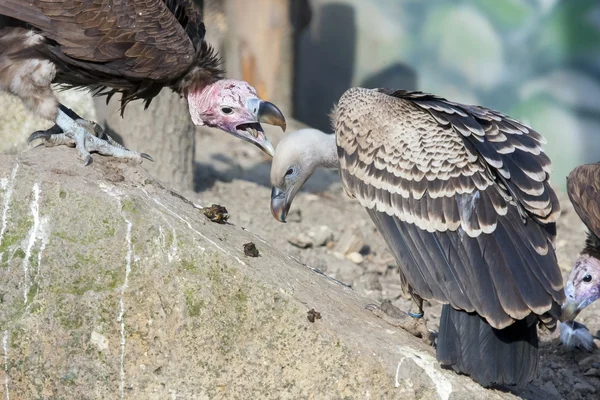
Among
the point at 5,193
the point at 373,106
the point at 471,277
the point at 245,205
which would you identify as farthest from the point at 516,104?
the point at 5,193

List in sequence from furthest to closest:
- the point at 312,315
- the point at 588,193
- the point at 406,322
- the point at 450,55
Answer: the point at 450,55 < the point at 588,193 < the point at 406,322 < the point at 312,315

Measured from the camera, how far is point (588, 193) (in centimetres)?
635

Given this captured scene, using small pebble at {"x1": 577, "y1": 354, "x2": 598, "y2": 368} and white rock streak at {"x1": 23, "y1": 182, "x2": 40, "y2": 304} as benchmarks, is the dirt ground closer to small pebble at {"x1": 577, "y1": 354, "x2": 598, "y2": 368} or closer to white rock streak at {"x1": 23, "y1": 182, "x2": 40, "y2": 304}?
small pebble at {"x1": 577, "y1": 354, "x2": 598, "y2": 368}

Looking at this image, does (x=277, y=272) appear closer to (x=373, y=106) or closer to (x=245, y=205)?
(x=373, y=106)

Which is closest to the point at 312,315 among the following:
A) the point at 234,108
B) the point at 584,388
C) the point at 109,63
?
the point at 234,108

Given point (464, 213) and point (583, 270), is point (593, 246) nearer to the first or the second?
point (583, 270)

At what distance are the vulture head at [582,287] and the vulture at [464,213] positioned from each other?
1.85 metres

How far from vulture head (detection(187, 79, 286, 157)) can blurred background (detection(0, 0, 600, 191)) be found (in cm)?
341

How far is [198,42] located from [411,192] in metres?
1.62

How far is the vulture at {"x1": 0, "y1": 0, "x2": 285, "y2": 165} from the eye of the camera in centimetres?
500

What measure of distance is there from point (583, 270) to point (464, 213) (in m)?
2.33

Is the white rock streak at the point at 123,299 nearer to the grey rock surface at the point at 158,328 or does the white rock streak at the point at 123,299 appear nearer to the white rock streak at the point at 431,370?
the grey rock surface at the point at 158,328

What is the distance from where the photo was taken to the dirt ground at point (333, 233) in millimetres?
6258

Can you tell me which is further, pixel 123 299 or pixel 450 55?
pixel 450 55
